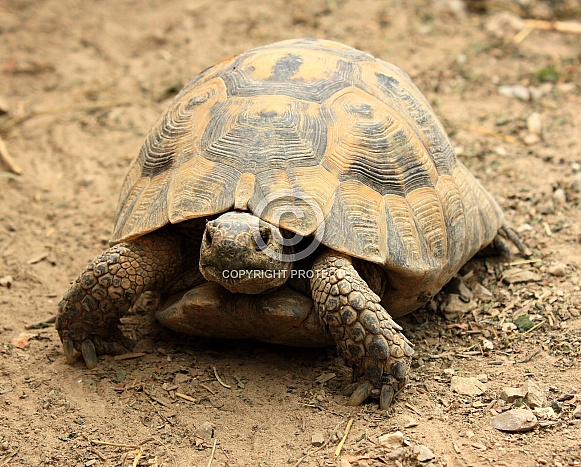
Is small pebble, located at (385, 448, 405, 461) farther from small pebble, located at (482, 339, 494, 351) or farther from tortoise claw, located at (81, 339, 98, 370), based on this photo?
tortoise claw, located at (81, 339, 98, 370)

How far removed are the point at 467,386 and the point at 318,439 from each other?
0.76 meters

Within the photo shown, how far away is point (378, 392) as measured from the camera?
325cm

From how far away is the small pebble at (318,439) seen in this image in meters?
3.00

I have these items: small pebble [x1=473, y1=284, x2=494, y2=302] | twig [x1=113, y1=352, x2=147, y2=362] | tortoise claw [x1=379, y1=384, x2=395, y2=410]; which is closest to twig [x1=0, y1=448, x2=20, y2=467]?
twig [x1=113, y1=352, x2=147, y2=362]

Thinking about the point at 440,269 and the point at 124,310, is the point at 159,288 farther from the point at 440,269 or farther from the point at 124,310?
the point at 440,269

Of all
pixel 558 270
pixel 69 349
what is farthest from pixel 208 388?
pixel 558 270

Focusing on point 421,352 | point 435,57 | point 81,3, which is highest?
point 81,3

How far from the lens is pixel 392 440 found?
9.62 feet

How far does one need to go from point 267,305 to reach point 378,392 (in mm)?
633

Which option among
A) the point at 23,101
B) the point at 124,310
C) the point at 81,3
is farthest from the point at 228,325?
the point at 81,3

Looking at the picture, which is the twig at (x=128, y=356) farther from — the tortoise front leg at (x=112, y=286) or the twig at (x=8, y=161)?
the twig at (x=8, y=161)

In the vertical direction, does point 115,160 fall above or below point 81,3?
below

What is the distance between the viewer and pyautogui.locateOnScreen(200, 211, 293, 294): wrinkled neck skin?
9.93 ft

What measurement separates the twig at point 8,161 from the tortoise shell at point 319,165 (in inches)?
77.7
